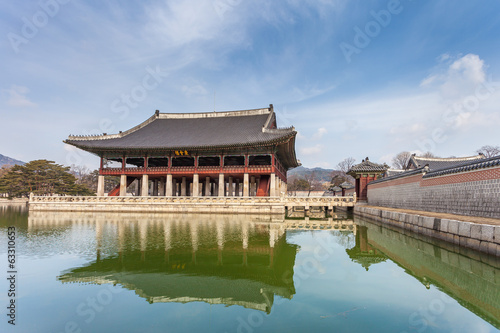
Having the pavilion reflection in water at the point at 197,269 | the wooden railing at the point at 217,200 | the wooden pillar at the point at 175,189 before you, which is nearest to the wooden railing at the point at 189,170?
the wooden railing at the point at 217,200

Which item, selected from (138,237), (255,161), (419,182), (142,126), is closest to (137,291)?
(138,237)

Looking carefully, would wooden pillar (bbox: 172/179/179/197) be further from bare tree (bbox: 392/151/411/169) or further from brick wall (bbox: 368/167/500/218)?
bare tree (bbox: 392/151/411/169)

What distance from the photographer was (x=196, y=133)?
36438mm

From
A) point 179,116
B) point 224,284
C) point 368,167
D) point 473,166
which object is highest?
point 179,116

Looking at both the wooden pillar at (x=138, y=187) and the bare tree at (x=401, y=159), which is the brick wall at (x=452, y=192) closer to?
the wooden pillar at (x=138, y=187)

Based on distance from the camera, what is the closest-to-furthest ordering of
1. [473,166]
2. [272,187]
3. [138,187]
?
[473,166] < [272,187] < [138,187]

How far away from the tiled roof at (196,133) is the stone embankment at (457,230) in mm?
14848

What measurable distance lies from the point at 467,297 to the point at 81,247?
1302 cm

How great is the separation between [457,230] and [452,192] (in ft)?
15.8

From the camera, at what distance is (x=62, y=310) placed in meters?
5.58

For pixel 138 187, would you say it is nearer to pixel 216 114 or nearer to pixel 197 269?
pixel 216 114

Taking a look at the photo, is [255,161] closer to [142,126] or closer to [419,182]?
[142,126]

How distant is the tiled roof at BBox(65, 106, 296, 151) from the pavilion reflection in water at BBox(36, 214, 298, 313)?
59.0ft

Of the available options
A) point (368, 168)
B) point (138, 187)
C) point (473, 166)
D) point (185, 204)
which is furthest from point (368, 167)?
point (138, 187)
